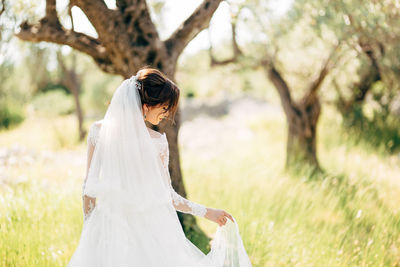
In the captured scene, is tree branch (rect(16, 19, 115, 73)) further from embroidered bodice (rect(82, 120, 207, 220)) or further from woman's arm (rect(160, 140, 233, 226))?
woman's arm (rect(160, 140, 233, 226))

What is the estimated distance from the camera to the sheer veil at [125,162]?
2.18m

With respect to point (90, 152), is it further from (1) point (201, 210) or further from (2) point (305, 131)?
(2) point (305, 131)

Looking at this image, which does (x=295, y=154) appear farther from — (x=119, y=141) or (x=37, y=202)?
(x=119, y=141)

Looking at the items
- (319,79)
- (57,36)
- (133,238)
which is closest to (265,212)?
(133,238)

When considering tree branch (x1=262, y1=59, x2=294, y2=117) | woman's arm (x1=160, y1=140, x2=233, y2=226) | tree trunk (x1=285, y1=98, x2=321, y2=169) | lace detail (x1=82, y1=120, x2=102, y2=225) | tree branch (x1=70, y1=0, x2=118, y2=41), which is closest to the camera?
lace detail (x1=82, y1=120, x2=102, y2=225)

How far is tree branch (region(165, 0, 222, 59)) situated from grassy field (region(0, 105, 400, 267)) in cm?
209

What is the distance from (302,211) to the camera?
14.7 ft

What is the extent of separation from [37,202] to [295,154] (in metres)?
4.94

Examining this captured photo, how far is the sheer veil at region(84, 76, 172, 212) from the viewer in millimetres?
2176

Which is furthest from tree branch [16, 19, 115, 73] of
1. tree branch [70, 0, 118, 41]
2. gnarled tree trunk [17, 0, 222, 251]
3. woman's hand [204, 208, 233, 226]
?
woman's hand [204, 208, 233, 226]

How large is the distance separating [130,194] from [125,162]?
0.21 metres

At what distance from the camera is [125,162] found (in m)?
2.19

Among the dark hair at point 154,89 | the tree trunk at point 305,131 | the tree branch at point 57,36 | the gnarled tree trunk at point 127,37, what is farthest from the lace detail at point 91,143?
the tree trunk at point 305,131

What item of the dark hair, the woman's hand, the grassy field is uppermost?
the dark hair
